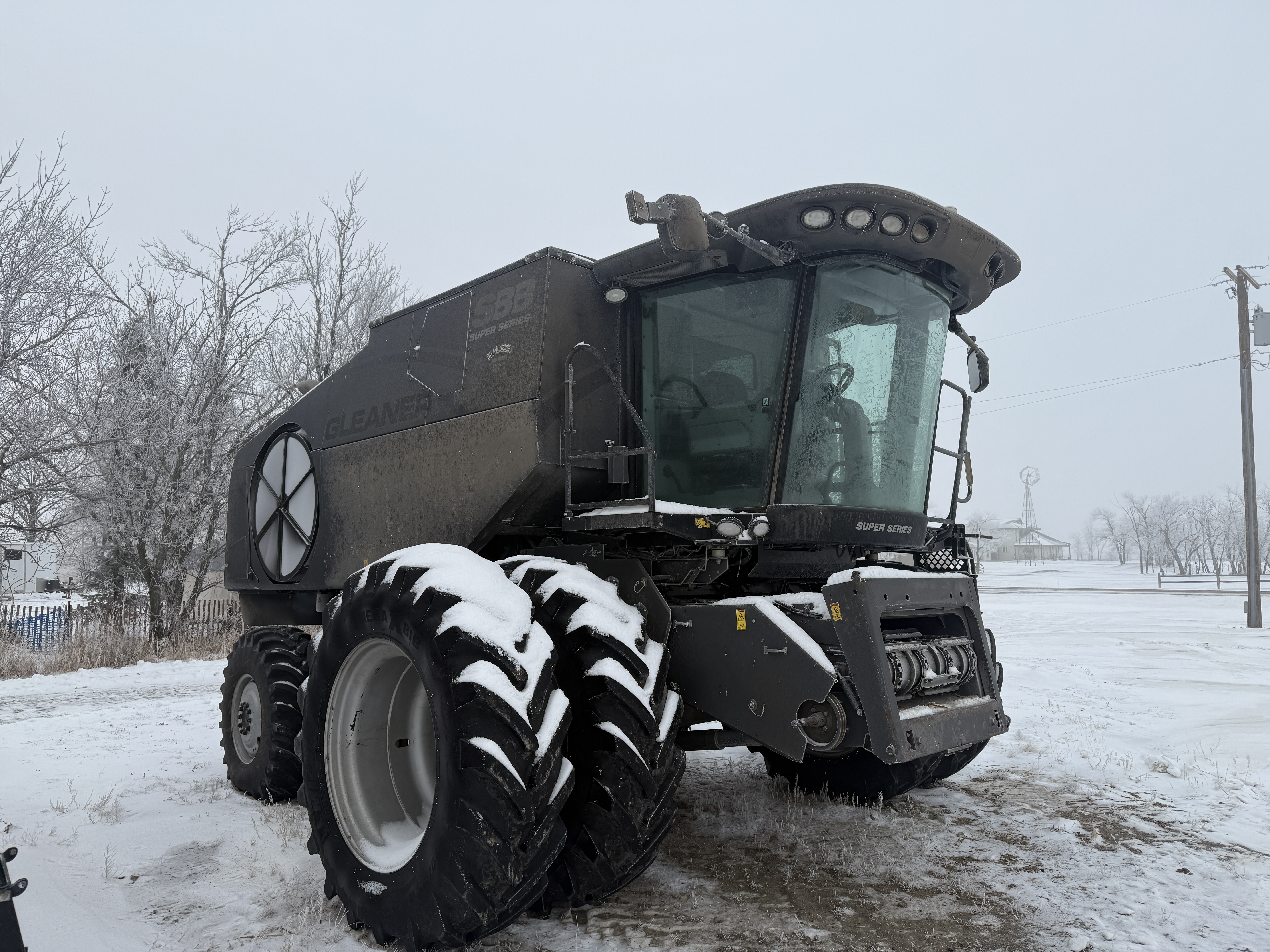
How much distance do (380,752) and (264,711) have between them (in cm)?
211

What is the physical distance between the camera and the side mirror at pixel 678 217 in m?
3.55

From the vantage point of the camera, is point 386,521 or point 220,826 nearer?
point 220,826

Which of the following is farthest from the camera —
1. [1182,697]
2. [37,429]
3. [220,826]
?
[37,429]

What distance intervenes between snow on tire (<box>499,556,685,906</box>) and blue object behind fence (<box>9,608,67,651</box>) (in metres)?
13.5

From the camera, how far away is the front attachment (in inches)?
135

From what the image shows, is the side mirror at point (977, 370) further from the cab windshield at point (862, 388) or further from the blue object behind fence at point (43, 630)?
the blue object behind fence at point (43, 630)

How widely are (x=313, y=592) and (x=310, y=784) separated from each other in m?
2.54

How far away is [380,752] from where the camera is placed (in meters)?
3.82

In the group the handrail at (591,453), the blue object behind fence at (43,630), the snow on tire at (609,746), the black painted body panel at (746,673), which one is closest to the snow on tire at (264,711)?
the handrail at (591,453)

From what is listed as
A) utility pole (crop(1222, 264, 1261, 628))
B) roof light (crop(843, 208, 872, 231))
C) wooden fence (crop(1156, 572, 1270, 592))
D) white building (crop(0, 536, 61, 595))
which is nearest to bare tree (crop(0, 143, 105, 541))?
white building (crop(0, 536, 61, 595))

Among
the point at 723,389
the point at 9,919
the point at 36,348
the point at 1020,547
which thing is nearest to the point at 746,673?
the point at 723,389

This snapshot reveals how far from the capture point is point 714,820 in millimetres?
4832

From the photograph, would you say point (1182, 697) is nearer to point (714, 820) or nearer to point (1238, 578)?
point (714, 820)

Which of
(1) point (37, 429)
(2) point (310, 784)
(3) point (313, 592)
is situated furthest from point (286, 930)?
(1) point (37, 429)
